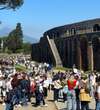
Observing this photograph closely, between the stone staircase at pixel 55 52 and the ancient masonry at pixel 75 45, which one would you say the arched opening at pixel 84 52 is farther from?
the stone staircase at pixel 55 52

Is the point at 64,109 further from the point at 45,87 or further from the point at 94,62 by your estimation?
the point at 94,62

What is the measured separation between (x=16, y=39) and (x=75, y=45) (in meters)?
68.5

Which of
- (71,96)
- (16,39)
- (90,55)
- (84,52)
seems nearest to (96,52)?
(90,55)

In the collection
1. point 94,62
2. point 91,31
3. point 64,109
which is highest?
point 91,31

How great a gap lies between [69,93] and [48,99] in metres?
7.27

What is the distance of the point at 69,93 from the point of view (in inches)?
709

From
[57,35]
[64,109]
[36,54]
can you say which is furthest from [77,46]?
[64,109]

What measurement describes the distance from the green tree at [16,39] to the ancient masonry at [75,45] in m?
51.9

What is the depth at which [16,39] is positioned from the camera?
441ft

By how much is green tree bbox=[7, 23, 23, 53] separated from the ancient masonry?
5195 cm

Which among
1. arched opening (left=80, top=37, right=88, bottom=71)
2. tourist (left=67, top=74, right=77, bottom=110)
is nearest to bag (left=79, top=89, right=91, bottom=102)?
tourist (left=67, top=74, right=77, bottom=110)

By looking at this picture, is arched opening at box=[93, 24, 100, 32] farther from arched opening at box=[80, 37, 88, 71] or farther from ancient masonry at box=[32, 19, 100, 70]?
arched opening at box=[80, 37, 88, 71]

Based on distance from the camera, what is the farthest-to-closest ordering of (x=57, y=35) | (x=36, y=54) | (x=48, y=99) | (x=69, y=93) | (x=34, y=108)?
(x=36, y=54), (x=57, y=35), (x=48, y=99), (x=34, y=108), (x=69, y=93)

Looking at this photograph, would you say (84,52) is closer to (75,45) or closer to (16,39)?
(75,45)
